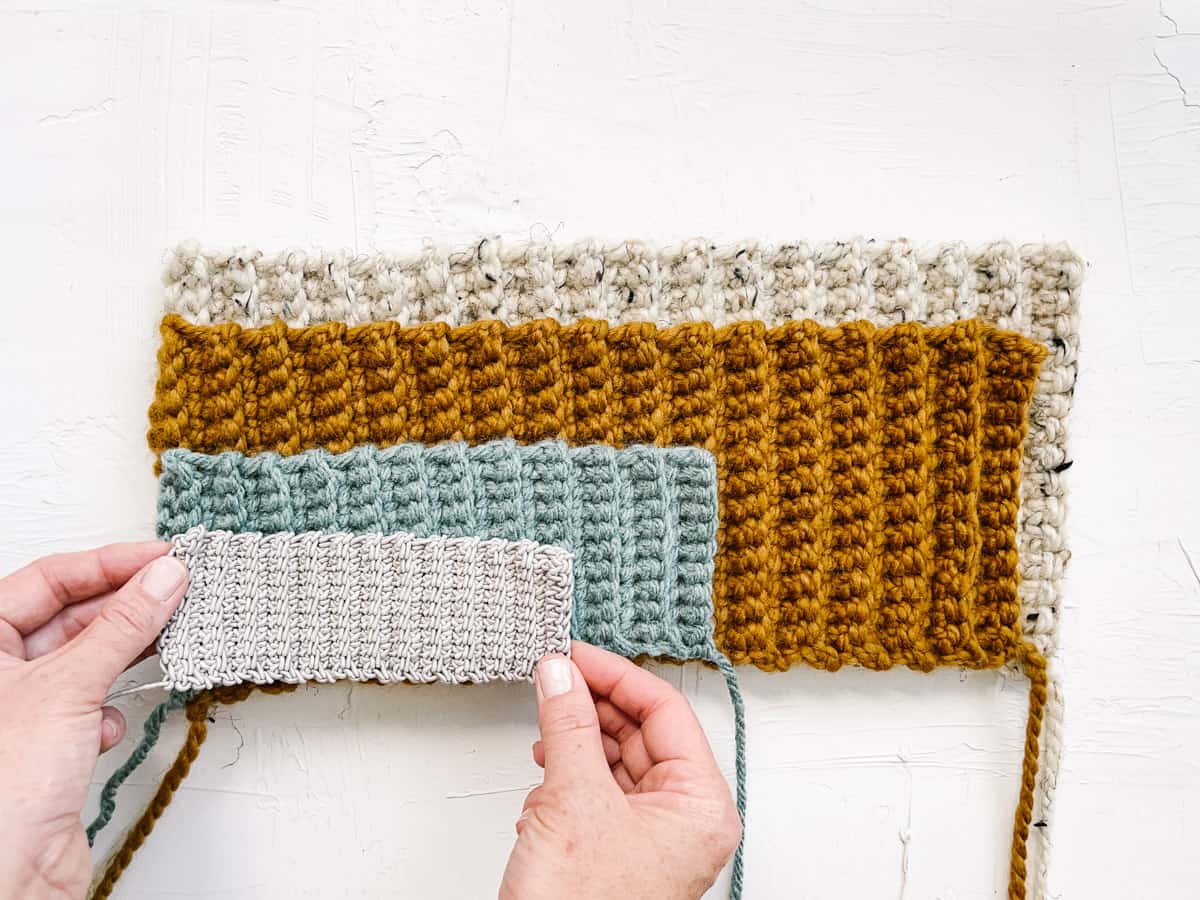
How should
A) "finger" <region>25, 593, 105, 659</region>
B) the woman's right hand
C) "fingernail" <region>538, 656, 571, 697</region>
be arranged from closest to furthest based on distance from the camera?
the woman's right hand, "fingernail" <region>538, 656, 571, 697</region>, "finger" <region>25, 593, 105, 659</region>

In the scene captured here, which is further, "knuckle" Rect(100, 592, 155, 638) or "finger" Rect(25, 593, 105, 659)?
"finger" Rect(25, 593, 105, 659)

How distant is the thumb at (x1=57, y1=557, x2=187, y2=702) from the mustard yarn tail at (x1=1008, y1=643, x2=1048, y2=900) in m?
1.13

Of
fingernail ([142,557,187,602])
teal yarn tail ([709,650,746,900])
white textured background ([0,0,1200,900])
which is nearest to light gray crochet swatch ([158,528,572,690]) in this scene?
fingernail ([142,557,187,602])

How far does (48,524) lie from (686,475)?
2.97ft

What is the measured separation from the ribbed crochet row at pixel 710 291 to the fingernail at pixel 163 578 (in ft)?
1.13

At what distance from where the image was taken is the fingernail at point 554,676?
3.31ft

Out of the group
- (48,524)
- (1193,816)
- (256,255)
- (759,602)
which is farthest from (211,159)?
(1193,816)

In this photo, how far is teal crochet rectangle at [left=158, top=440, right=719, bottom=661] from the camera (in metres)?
1.12

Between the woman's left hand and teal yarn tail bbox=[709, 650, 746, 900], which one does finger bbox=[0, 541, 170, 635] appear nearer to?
the woman's left hand

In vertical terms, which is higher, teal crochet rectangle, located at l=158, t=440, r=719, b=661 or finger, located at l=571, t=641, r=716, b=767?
teal crochet rectangle, located at l=158, t=440, r=719, b=661

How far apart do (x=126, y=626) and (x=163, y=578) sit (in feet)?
0.23

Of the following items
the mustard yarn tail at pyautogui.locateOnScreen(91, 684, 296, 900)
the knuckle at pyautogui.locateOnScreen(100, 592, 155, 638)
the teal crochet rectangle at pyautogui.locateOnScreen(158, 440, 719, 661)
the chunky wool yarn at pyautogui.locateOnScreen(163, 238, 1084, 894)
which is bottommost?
the mustard yarn tail at pyautogui.locateOnScreen(91, 684, 296, 900)

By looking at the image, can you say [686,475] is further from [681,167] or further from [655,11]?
[655,11]

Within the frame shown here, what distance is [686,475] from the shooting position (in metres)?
1.13
